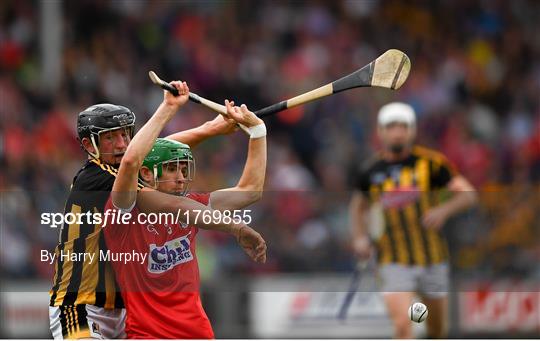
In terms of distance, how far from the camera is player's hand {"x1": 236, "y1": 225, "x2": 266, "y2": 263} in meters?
5.38

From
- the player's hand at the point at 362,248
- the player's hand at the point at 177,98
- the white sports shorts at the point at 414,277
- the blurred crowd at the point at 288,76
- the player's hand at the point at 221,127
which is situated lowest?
the white sports shorts at the point at 414,277

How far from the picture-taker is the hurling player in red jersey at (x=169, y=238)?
5188 millimetres

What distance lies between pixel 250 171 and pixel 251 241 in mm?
287

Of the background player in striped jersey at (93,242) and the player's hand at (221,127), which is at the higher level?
the player's hand at (221,127)

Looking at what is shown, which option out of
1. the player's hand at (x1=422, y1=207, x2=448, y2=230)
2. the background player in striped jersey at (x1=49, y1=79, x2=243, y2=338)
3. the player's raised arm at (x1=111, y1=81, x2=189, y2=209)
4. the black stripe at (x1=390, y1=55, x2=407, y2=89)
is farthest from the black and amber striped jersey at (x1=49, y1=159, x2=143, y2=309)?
the player's hand at (x1=422, y1=207, x2=448, y2=230)

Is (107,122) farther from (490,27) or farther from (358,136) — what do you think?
(490,27)

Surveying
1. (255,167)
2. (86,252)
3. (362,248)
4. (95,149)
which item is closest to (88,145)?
(95,149)

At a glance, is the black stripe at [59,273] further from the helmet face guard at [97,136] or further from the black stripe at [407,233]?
the black stripe at [407,233]

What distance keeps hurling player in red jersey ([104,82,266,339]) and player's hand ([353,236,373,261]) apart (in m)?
3.26

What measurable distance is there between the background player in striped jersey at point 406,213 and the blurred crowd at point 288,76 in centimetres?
240

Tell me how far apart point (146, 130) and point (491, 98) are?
366 inches

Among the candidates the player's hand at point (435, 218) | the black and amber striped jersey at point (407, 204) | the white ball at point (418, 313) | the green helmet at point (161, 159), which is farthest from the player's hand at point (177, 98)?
the black and amber striped jersey at point (407, 204)

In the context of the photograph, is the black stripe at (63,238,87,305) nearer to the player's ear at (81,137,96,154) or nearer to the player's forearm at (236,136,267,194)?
the player's ear at (81,137,96,154)

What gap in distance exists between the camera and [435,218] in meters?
8.27
